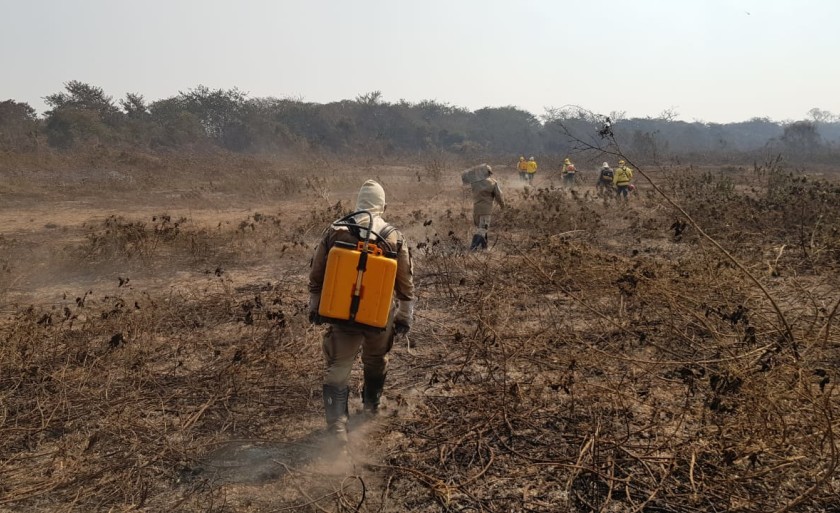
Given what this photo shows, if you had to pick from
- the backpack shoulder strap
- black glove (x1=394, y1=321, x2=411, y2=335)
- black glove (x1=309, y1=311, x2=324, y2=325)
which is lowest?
black glove (x1=394, y1=321, x2=411, y2=335)

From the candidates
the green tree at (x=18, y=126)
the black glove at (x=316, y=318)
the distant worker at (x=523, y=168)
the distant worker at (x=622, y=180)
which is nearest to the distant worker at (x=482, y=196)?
the black glove at (x=316, y=318)

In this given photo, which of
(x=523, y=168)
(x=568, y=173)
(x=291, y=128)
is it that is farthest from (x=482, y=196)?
(x=291, y=128)

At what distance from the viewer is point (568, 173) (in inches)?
666

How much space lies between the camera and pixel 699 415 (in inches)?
126

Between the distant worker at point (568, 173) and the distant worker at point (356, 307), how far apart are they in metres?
14.0

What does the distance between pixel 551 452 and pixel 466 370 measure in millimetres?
1192

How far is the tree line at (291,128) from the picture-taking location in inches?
969

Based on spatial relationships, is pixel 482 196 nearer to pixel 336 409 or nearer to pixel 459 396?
pixel 459 396

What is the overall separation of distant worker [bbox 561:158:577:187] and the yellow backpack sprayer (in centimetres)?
1435

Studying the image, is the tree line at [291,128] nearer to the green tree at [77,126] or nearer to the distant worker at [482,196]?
the green tree at [77,126]

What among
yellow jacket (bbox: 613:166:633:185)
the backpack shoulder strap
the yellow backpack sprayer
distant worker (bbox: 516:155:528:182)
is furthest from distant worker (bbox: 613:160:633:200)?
the yellow backpack sprayer

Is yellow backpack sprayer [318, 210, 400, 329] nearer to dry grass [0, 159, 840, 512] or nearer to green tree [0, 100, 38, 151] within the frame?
dry grass [0, 159, 840, 512]

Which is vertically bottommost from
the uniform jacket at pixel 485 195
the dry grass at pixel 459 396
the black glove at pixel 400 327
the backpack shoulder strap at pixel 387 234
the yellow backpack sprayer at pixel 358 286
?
the dry grass at pixel 459 396

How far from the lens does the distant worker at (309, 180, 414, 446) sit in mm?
2756
